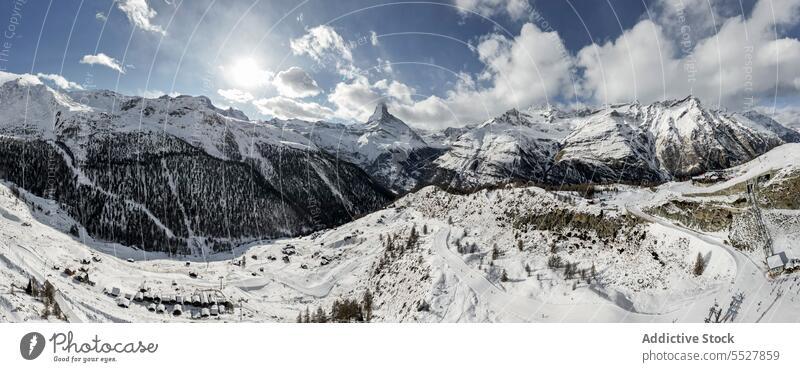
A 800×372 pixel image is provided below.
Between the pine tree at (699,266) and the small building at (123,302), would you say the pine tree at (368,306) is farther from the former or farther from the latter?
the small building at (123,302)

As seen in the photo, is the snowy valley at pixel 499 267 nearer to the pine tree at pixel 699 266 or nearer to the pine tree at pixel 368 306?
the pine tree at pixel 699 266

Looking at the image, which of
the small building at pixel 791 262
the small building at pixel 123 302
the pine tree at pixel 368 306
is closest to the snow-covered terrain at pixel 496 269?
the pine tree at pixel 368 306

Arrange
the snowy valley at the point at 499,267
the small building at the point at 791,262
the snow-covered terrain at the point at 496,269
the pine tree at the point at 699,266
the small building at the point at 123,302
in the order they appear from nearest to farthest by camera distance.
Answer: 1. the small building at the point at 791,262
2. the snow-covered terrain at the point at 496,269
3. the snowy valley at the point at 499,267
4. the pine tree at the point at 699,266
5. the small building at the point at 123,302

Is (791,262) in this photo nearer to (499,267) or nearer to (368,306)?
(499,267)

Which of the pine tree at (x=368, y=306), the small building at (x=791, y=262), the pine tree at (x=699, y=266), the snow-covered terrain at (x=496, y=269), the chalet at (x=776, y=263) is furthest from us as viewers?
the pine tree at (x=368, y=306)

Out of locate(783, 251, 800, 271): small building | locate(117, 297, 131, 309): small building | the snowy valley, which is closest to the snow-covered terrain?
the snowy valley

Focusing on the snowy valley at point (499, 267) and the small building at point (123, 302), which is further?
the small building at point (123, 302)

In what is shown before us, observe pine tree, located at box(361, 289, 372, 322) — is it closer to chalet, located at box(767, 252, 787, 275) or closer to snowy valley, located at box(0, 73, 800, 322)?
snowy valley, located at box(0, 73, 800, 322)

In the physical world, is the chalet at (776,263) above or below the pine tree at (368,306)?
above

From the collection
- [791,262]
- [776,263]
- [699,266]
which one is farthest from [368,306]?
[791,262]

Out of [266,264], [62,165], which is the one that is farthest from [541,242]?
[62,165]
